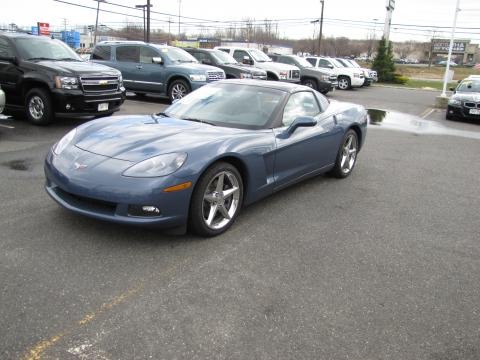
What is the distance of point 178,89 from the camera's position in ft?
43.2

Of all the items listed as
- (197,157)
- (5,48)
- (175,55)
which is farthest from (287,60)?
(197,157)

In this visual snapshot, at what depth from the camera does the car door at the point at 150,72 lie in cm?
1338

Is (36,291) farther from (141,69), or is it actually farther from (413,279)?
(141,69)

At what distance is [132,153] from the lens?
3801 millimetres

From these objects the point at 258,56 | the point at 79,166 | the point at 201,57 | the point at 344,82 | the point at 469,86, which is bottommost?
the point at 344,82

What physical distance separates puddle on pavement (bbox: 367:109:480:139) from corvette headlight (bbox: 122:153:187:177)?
29.0ft

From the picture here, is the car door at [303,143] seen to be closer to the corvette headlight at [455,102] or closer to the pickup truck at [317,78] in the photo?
the corvette headlight at [455,102]

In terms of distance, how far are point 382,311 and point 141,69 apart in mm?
12173

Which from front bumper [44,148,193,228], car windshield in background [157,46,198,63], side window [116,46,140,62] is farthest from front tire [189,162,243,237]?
side window [116,46,140,62]

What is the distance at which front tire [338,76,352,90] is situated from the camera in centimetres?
2550

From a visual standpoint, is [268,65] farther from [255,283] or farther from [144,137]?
[255,283]

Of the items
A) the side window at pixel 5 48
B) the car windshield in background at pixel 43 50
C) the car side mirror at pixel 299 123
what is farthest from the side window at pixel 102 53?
the car side mirror at pixel 299 123

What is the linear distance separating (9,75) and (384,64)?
1257 inches

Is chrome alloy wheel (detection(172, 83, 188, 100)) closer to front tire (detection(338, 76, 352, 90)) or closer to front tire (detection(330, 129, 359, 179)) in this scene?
front tire (detection(330, 129, 359, 179))
